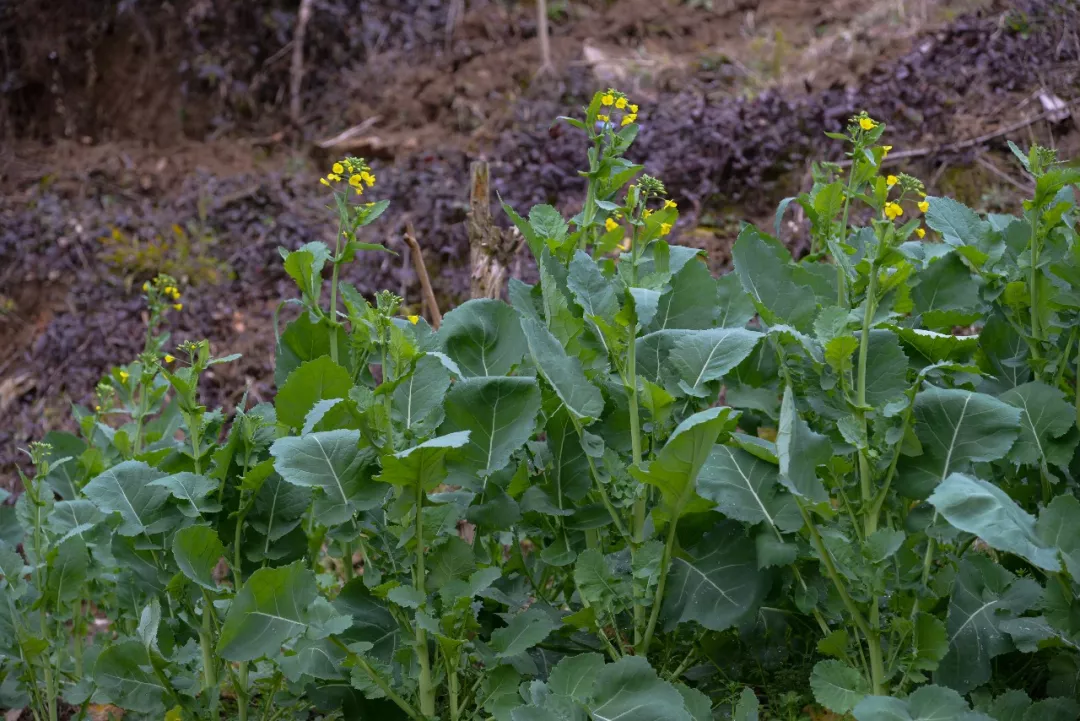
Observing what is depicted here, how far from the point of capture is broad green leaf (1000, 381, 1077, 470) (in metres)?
2.12

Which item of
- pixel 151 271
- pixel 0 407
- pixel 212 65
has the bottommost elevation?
pixel 0 407

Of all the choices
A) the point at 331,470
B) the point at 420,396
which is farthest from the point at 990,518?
the point at 331,470

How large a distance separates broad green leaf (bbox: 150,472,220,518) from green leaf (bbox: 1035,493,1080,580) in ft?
5.51

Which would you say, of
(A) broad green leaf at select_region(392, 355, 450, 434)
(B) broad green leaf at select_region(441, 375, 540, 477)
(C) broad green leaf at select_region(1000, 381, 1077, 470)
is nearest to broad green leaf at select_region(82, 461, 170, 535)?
(A) broad green leaf at select_region(392, 355, 450, 434)

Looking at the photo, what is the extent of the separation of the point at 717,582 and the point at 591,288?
0.69m

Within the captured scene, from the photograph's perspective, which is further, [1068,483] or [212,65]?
[212,65]

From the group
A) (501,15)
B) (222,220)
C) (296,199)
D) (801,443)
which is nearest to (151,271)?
(222,220)

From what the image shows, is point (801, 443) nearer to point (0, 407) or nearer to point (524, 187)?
point (524, 187)

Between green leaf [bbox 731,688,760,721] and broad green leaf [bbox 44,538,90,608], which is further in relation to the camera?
broad green leaf [bbox 44,538,90,608]

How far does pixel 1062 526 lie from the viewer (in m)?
1.83

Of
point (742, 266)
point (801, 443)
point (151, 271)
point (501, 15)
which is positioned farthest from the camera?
point (501, 15)

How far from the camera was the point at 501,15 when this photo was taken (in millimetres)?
7879

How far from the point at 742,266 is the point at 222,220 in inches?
185

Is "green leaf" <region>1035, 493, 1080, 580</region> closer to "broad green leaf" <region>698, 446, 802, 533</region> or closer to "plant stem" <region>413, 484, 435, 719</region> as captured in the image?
"broad green leaf" <region>698, 446, 802, 533</region>
